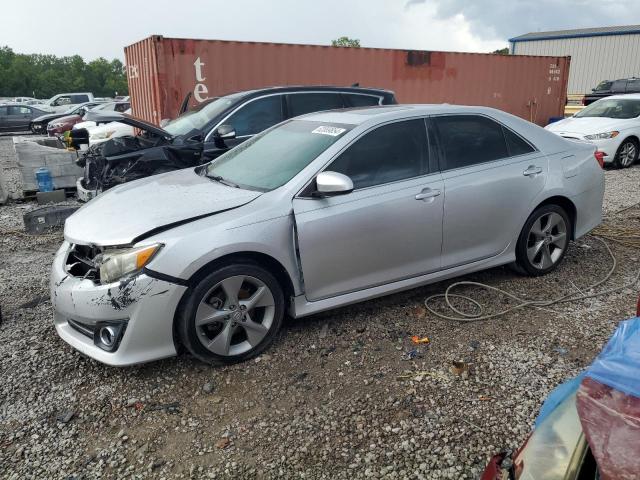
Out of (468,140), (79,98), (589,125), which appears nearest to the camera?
(468,140)

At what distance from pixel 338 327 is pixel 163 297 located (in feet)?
4.51

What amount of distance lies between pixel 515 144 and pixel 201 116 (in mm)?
4167

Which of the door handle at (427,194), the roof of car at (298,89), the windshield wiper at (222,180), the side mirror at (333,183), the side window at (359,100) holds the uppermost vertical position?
the roof of car at (298,89)

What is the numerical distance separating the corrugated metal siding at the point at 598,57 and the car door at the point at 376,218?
121 feet

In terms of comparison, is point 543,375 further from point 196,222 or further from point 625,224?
point 625,224

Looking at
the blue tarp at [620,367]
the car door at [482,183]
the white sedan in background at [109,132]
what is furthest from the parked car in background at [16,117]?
the blue tarp at [620,367]

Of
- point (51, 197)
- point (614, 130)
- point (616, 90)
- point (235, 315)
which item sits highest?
point (616, 90)

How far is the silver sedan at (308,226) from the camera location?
10.3ft

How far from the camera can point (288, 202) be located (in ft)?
11.4

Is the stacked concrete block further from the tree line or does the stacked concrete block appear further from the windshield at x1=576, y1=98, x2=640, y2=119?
the tree line

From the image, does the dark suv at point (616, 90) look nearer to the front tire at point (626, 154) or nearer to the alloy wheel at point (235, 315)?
the front tire at point (626, 154)

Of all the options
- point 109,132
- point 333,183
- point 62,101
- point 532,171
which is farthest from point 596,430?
point 62,101

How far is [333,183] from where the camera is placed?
340cm

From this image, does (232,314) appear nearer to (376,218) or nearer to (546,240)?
(376,218)
